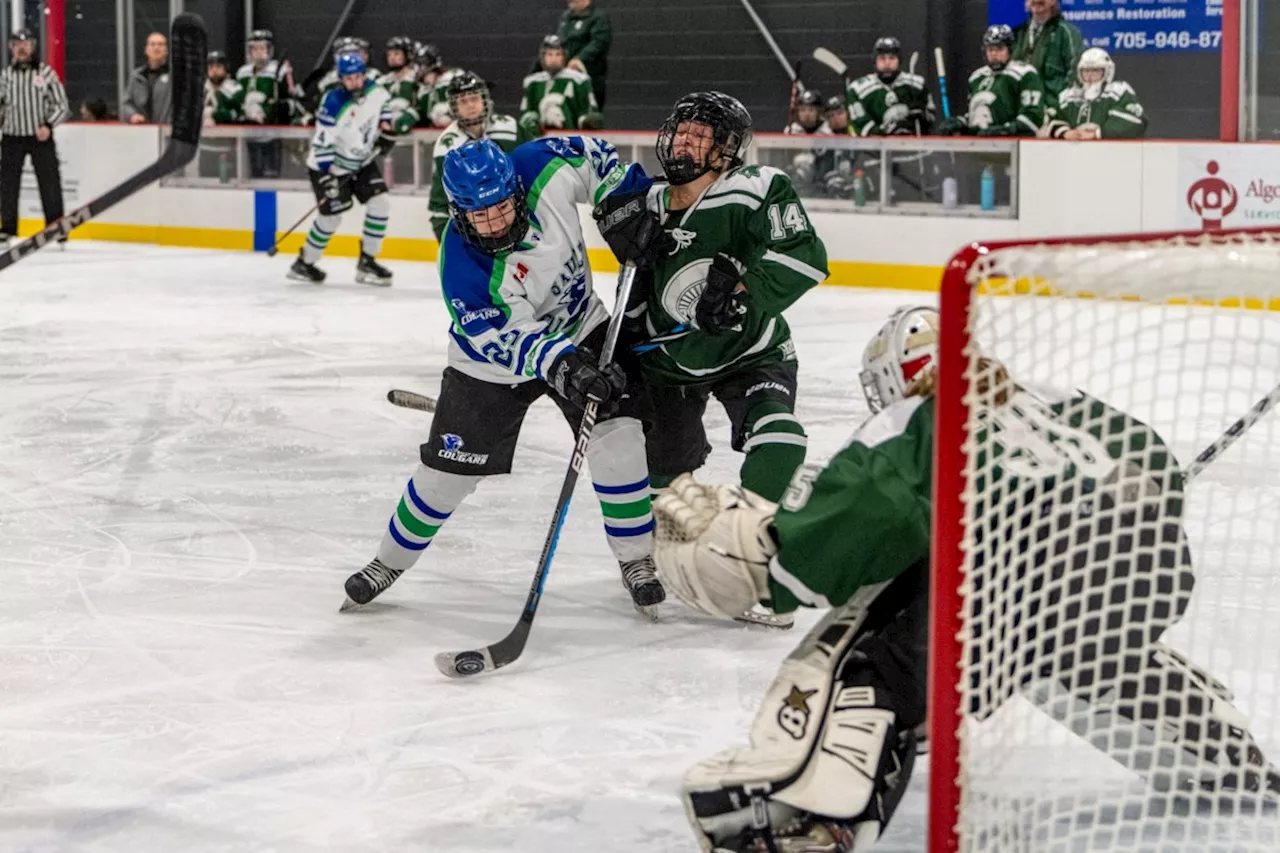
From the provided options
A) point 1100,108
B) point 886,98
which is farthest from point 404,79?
point 1100,108

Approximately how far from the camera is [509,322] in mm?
3193

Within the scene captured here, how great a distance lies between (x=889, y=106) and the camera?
352 inches

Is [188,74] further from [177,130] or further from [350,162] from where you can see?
[350,162]

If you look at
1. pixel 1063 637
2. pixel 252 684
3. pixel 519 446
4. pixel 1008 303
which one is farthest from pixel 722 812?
pixel 519 446

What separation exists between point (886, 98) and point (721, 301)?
5.99 metres

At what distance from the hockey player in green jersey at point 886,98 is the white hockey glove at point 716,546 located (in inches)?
276

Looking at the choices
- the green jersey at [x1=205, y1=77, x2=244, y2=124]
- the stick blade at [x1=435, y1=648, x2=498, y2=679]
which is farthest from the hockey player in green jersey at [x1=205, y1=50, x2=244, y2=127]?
the stick blade at [x1=435, y1=648, x2=498, y2=679]

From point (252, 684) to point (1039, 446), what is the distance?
1.59 m

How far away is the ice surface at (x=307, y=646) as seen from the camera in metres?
2.48

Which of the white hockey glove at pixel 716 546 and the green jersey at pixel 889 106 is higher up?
the green jersey at pixel 889 106

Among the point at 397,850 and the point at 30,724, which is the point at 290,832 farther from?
the point at 30,724

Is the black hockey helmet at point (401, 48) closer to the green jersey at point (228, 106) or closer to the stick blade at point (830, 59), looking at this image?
the green jersey at point (228, 106)

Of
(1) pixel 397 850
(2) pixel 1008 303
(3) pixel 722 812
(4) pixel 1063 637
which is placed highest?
(2) pixel 1008 303

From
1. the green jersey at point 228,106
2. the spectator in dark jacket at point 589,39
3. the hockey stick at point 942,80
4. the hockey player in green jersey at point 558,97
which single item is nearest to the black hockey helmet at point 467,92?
the hockey player in green jersey at point 558,97
